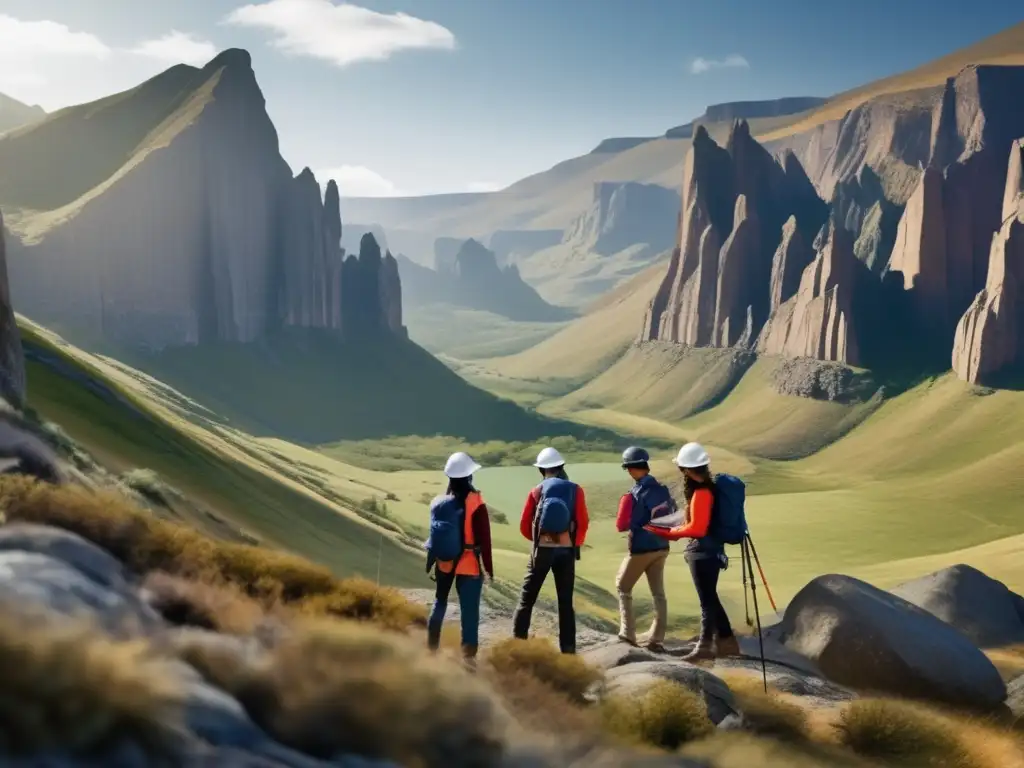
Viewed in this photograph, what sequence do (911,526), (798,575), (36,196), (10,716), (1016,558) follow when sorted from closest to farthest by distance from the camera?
(10,716) → (1016,558) → (798,575) → (911,526) → (36,196)

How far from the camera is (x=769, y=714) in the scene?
12570 mm

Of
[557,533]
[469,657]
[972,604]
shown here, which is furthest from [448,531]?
[972,604]

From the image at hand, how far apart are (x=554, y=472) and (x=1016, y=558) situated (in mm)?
54406

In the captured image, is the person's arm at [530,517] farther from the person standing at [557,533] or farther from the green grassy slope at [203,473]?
the green grassy slope at [203,473]

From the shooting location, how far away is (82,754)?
6461 mm

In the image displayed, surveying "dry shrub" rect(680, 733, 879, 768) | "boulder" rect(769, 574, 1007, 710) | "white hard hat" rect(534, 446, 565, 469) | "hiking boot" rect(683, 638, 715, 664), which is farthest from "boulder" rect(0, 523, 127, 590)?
"boulder" rect(769, 574, 1007, 710)

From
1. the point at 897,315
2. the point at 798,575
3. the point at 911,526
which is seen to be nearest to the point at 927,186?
the point at 897,315

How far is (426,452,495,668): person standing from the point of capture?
1259 cm

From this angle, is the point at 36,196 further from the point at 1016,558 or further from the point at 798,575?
the point at 1016,558

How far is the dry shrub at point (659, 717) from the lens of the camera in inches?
427

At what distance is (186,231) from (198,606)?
14731 centimetres

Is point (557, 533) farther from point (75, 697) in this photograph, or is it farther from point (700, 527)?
point (75, 697)

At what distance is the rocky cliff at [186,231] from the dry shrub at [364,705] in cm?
12582

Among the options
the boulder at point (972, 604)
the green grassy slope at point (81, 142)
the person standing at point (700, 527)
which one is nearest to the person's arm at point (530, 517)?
the person standing at point (700, 527)
